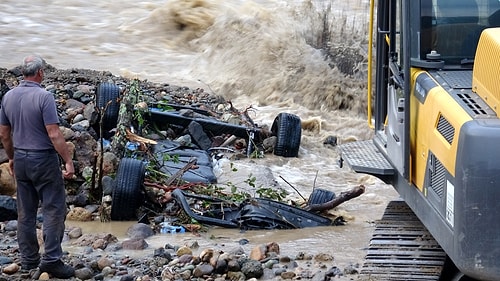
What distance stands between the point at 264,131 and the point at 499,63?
831 cm

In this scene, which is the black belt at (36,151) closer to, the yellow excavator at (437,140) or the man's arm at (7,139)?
the man's arm at (7,139)

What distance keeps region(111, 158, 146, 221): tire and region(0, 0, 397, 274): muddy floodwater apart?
0.13 m

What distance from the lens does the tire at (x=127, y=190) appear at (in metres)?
10.2

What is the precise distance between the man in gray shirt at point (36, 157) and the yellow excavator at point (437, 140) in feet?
8.10

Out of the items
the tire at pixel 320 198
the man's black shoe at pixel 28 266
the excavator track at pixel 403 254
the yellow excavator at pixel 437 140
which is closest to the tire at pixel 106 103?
the tire at pixel 320 198

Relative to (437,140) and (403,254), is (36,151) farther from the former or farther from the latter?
(437,140)

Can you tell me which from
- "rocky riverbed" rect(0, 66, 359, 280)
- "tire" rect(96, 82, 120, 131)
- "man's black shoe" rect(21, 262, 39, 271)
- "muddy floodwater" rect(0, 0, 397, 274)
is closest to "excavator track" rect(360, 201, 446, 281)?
"rocky riverbed" rect(0, 66, 359, 280)

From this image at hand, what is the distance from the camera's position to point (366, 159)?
8.26m

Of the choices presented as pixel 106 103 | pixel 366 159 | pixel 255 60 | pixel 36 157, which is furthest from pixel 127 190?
pixel 255 60

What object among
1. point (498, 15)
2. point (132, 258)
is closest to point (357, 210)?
point (132, 258)

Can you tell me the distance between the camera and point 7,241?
930 centimetres

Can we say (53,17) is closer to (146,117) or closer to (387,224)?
(146,117)

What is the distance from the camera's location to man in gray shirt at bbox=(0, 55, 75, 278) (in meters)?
7.73

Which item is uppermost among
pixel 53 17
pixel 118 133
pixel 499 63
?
pixel 499 63
